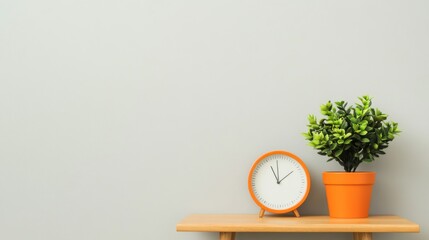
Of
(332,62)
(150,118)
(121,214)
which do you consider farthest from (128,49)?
(332,62)

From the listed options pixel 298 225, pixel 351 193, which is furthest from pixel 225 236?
pixel 351 193

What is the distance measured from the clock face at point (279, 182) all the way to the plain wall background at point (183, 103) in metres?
0.08

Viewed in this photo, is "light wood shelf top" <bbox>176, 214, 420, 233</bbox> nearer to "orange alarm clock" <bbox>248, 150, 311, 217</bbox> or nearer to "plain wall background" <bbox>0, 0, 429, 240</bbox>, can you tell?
"orange alarm clock" <bbox>248, 150, 311, 217</bbox>

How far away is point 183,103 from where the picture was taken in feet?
6.44

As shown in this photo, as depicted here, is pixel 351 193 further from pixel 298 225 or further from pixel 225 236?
pixel 225 236

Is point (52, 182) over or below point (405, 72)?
below

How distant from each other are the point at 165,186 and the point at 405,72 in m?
0.82

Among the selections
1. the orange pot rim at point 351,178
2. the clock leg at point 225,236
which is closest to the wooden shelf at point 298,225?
the clock leg at point 225,236

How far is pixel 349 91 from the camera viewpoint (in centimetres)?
193

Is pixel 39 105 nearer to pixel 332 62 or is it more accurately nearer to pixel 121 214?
pixel 121 214

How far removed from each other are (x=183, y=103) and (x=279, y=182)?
39cm

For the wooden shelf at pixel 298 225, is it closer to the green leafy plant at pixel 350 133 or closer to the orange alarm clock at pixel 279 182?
the orange alarm clock at pixel 279 182

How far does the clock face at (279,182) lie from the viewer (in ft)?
6.01

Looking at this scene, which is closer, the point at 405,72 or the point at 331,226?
the point at 331,226
